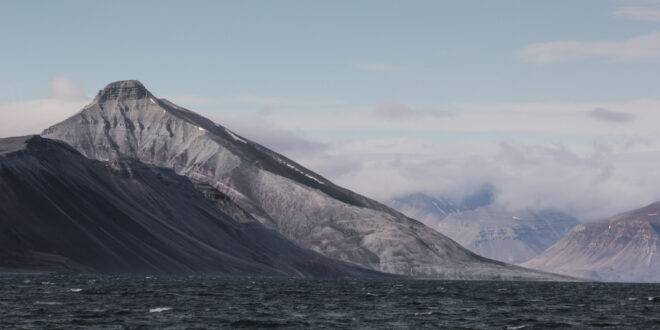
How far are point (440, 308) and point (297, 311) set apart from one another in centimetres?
2152

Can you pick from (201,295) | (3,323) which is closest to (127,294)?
(201,295)

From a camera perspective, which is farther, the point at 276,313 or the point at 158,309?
the point at 276,313

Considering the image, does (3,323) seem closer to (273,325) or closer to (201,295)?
(273,325)

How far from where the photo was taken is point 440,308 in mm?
119125

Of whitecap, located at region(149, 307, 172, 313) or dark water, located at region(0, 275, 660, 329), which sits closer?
dark water, located at region(0, 275, 660, 329)

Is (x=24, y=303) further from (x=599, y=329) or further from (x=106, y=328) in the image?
(x=599, y=329)

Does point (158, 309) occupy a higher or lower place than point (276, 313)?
higher

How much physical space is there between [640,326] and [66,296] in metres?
68.3

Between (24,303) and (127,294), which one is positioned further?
(127,294)

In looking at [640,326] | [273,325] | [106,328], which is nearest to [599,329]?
[640,326]

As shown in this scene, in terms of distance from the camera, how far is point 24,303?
339 ft

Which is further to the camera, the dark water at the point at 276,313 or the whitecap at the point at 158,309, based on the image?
Answer: the whitecap at the point at 158,309

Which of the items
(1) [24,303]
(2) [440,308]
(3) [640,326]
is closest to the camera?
(3) [640,326]

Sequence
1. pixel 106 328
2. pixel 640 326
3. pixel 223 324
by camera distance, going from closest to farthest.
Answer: pixel 106 328 < pixel 223 324 < pixel 640 326
